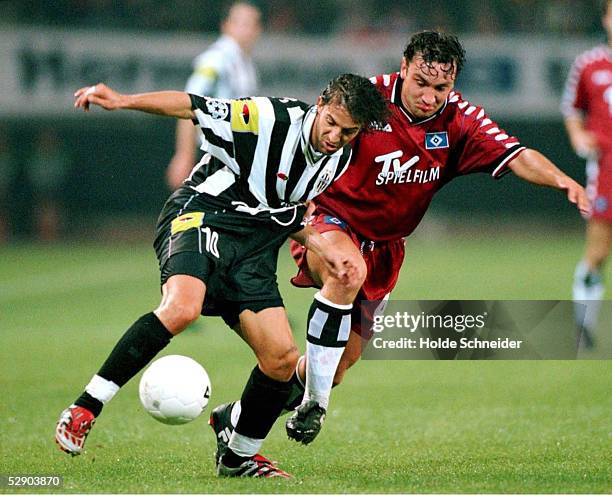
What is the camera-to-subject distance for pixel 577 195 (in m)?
5.29

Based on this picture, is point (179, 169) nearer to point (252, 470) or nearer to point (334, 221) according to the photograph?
point (334, 221)

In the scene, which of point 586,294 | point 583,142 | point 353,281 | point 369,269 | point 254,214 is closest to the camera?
point 254,214

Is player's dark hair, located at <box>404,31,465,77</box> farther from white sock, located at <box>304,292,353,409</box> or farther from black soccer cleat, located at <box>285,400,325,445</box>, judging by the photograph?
black soccer cleat, located at <box>285,400,325,445</box>

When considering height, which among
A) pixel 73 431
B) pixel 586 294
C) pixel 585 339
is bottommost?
pixel 585 339

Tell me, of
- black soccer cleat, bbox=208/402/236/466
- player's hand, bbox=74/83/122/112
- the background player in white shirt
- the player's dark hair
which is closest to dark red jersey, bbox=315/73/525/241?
the player's dark hair

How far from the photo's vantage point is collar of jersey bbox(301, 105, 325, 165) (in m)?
5.28

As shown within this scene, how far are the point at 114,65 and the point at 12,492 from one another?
1361 centimetres

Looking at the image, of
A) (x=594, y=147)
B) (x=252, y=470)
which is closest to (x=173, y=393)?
(x=252, y=470)

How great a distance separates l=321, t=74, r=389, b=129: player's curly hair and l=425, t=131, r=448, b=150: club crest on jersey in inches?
25.3

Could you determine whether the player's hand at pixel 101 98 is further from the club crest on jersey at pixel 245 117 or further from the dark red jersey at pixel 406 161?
the dark red jersey at pixel 406 161

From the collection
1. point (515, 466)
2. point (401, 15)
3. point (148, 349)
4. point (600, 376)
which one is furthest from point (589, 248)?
point (401, 15)

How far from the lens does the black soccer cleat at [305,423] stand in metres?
5.34

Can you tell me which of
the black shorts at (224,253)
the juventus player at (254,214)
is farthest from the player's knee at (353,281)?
the black shorts at (224,253)

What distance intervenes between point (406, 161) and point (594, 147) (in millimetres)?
3444
